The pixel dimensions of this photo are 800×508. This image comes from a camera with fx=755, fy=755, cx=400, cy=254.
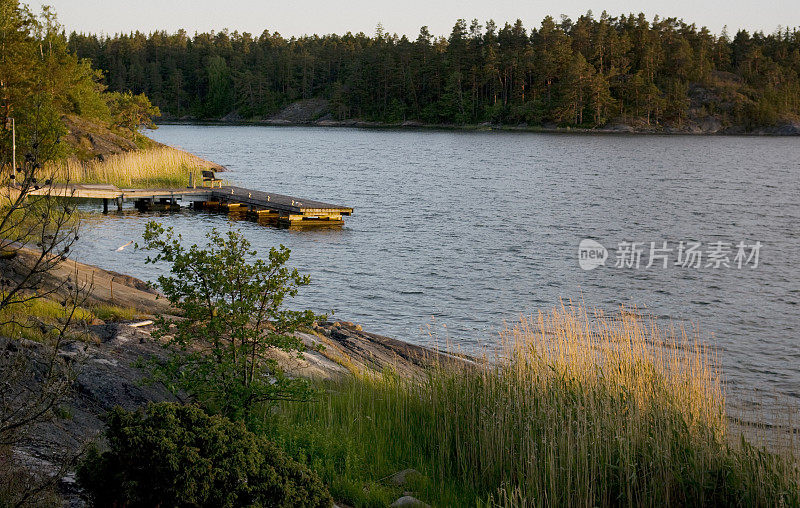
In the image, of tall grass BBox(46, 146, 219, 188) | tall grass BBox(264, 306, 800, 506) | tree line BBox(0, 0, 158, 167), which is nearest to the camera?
tall grass BBox(264, 306, 800, 506)

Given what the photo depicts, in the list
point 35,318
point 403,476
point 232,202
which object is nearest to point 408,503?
point 403,476

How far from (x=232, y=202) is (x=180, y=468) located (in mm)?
33647

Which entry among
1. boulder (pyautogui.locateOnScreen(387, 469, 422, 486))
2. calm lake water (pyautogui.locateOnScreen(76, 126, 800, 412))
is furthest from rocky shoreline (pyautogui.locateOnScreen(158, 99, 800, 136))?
boulder (pyautogui.locateOnScreen(387, 469, 422, 486))

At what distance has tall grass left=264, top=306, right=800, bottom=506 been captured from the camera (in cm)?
711

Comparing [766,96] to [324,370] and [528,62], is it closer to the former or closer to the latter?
[528,62]

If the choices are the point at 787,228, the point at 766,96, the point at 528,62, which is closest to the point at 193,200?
the point at 787,228

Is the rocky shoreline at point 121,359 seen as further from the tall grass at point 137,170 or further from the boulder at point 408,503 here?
the tall grass at point 137,170

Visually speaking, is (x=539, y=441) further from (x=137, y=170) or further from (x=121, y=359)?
(x=137, y=170)

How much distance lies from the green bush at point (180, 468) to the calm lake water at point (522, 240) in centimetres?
1188

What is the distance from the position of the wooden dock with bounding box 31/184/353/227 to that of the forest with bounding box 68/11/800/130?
94.1 m

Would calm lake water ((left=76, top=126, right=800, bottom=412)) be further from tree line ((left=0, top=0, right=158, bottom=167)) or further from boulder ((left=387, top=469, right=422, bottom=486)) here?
boulder ((left=387, top=469, right=422, bottom=486))

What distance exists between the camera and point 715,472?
7484 millimetres

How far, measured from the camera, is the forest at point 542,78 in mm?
127688

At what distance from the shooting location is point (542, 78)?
131875 mm
